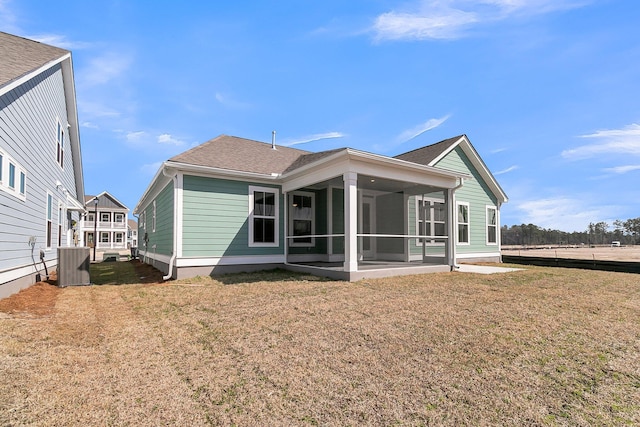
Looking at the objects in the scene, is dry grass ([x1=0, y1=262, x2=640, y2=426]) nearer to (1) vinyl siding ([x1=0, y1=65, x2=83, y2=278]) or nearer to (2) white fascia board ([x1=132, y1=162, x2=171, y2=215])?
(1) vinyl siding ([x1=0, y1=65, x2=83, y2=278])

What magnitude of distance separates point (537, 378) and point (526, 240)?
288 ft

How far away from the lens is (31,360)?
128 inches

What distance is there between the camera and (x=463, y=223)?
1406 centimetres

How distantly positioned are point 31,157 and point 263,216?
6.19m

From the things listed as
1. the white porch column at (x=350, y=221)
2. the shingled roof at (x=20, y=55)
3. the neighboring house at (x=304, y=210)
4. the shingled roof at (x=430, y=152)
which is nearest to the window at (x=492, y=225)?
the neighboring house at (x=304, y=210)

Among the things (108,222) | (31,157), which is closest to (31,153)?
(31,157)

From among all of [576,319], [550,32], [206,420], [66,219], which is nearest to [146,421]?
[206,420]

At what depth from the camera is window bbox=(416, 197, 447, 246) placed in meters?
13.0

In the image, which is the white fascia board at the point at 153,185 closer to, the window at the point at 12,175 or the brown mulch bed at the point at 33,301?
the window at the point at 12,175

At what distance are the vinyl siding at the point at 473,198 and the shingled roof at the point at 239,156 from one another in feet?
22.4

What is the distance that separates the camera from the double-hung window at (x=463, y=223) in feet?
46.2

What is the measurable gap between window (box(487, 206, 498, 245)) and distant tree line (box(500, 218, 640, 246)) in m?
62.8

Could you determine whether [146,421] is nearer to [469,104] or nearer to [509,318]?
[509,318]

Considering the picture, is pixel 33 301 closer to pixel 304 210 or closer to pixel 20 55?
pixel 20 55
